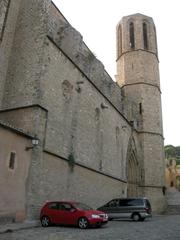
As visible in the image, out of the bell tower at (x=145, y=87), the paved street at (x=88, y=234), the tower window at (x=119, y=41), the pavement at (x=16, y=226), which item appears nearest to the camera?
the paved street at (x=88, y=234)

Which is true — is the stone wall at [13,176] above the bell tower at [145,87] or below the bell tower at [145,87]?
below

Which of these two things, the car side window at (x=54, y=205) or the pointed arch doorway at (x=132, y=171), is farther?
the pointed arch doorway at (x=132, y=171)

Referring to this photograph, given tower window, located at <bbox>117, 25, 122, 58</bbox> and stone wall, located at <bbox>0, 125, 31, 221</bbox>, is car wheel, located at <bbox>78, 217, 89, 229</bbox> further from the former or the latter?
tower window, located at <bbox>117, 25, 122, 58</bbox>

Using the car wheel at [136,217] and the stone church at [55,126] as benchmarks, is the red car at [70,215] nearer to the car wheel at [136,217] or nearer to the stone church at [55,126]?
the stone church at [55,126]

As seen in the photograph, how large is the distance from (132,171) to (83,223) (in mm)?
16387

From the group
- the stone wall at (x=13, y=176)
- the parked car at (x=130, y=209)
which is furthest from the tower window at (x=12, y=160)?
the parked car at (x=130, y=209)

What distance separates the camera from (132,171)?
27016 mm

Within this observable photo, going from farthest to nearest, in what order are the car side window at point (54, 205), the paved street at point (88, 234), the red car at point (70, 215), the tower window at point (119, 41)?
the tower window at point (119, 41)
the car side window at point (54, 205)
the red car at point (70, 215)
the paved street at point (88, 234)

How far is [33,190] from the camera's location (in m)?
12.3

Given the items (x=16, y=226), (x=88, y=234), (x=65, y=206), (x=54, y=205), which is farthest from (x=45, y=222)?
(x=88, y=234)

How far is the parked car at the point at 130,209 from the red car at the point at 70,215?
535 cm

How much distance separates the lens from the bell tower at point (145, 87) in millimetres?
27203

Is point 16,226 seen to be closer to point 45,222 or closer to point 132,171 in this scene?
point 45,222

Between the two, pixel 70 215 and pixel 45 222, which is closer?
pixel 70 215
